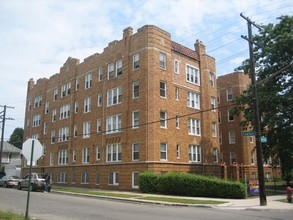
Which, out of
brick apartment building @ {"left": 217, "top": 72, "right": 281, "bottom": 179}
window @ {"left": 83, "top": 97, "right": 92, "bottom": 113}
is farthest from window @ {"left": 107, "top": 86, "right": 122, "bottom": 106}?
brick apartment building @ {"left": 217, "top": 72, "right": 281, "bottom": 179}

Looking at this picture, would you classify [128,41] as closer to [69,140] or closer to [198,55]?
[198,55]

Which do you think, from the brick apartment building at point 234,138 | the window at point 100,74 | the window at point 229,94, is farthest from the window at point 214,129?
the window at point 100,74

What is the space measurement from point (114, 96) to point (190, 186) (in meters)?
14.3

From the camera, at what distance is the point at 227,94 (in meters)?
50.7

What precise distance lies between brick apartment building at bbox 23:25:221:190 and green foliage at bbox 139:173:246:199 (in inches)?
87.2

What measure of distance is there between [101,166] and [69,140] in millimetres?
8776

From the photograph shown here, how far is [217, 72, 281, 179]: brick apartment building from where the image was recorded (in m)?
47.7

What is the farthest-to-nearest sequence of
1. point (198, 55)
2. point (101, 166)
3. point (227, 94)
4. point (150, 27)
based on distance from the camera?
point (227, 94) → point (198, 55) → point (101, 166) → point (150, 27)

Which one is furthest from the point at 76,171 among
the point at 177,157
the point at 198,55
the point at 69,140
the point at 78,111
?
the point at 198,55

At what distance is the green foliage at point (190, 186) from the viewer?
2519 centimetres

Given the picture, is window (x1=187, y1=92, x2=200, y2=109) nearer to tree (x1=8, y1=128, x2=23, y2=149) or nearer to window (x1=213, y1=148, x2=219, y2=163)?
window (x1=213, y1=148, x2=219, y2=163)

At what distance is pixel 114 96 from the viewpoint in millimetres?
37531

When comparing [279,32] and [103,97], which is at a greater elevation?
[279,32]

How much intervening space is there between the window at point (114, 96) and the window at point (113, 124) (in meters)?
1.53
